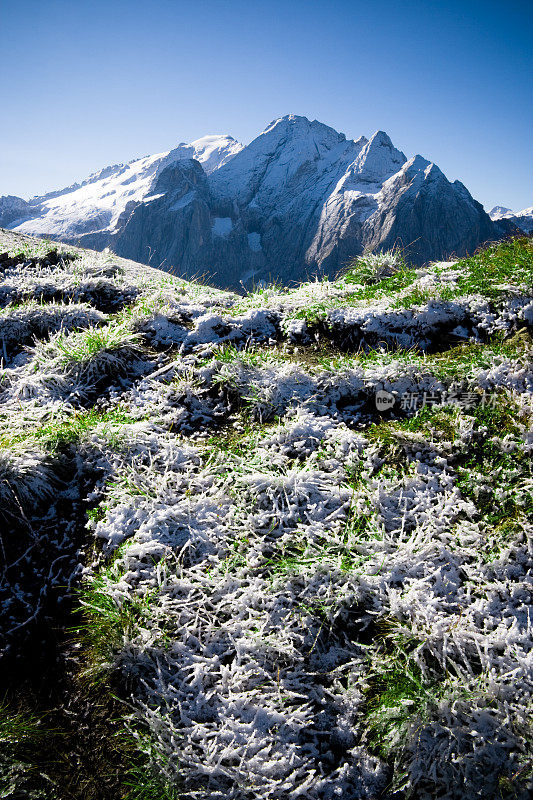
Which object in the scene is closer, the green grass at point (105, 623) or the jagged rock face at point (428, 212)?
the green grass at point (105, 623)

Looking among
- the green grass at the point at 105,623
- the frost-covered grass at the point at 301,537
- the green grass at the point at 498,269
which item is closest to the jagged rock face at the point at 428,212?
the green grass at the point at 498,269

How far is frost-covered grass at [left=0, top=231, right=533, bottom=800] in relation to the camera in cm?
242

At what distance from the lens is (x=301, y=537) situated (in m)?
3.51

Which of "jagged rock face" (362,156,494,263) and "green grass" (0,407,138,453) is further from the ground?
"jagged rock face" (362,156,494,263)

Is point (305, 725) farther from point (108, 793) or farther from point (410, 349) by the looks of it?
point (410, 349)

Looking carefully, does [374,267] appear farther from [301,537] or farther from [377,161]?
[377,161]

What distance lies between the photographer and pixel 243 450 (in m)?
4.44

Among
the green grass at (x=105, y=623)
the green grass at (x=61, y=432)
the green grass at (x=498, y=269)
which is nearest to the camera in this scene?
the green grass at (x=105, y=623)

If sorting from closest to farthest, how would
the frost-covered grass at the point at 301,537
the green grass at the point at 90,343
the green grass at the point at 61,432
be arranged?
the frost-covered grass at the point at 301,537
the green grass at the point at 61,432
the green grass at the point at 90,343

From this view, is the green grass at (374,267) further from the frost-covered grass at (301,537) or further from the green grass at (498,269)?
the frost-covered grass at (301,537)

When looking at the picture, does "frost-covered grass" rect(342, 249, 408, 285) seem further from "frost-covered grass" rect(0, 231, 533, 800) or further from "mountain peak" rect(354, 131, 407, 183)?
"mountain peak" rect(354, 131, 407, 183)

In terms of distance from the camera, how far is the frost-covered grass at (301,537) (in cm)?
242

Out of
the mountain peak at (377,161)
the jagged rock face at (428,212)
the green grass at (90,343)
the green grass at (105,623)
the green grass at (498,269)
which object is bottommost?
the green grass at (105,623)

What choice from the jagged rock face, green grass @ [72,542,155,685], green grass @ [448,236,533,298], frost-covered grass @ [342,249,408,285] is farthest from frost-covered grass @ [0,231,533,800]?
the jagged rock face
